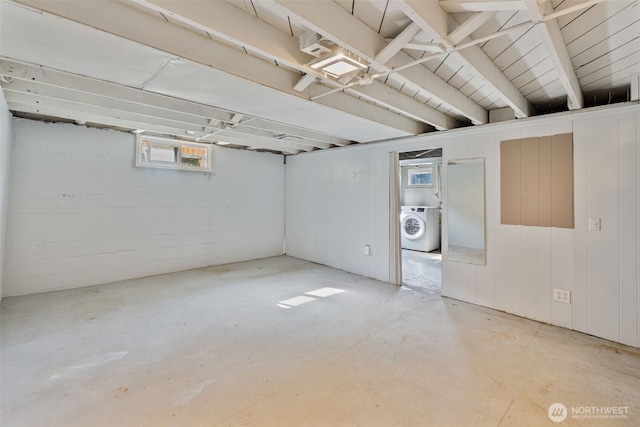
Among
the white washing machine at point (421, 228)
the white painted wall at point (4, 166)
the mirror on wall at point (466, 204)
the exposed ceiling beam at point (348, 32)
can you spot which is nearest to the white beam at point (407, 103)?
the exposed ceiling beam at point (348, 32)

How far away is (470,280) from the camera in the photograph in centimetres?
332

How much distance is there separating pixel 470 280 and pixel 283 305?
2181 millimetres

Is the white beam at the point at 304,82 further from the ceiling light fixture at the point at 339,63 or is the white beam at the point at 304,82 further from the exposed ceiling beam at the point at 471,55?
the exposed ceiling beam at the point at 471,55

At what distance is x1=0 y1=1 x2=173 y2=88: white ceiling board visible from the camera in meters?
1.36

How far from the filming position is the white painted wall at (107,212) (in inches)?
136

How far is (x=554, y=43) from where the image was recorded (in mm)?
1560

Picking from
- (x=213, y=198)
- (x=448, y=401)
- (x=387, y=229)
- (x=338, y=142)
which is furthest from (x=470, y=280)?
(x=213, y=198)

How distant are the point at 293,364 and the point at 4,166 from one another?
3.59 meters

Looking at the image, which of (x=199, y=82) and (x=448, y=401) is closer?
(x=448, y=401)

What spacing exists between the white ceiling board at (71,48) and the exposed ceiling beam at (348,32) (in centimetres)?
82

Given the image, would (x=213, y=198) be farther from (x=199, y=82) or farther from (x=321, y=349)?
(x=321, y=349)

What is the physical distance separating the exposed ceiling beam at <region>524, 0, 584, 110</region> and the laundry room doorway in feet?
10.2

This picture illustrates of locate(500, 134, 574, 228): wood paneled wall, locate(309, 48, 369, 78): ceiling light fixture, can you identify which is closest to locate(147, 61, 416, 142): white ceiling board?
locate(309, 48, 369, 78): ceiling light fixture

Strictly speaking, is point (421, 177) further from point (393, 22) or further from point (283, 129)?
point (393, 22)
